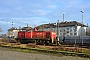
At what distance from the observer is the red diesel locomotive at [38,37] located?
32.3 m

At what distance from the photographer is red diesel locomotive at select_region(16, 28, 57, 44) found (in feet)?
106

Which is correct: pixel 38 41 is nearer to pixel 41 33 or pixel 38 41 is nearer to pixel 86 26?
pixel 41 33

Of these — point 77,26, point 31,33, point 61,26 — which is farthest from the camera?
→ point 61,26

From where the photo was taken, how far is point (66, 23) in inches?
4045

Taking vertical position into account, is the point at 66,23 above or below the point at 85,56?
above

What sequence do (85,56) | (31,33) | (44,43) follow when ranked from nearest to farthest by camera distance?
(85,56) → (44,43) → (31,33)

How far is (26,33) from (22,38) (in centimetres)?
130

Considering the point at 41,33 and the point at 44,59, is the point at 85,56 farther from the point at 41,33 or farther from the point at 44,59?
the point at 41,33

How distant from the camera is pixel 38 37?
33562 mm

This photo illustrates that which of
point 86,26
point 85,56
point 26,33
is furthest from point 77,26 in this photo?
point 85,56

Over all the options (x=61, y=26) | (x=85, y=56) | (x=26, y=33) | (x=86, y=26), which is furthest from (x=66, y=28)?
(x=85, y=56)

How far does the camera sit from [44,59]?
13.7m

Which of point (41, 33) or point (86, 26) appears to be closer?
point (41, 33)

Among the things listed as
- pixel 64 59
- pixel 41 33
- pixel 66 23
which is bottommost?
pixel 64 59
